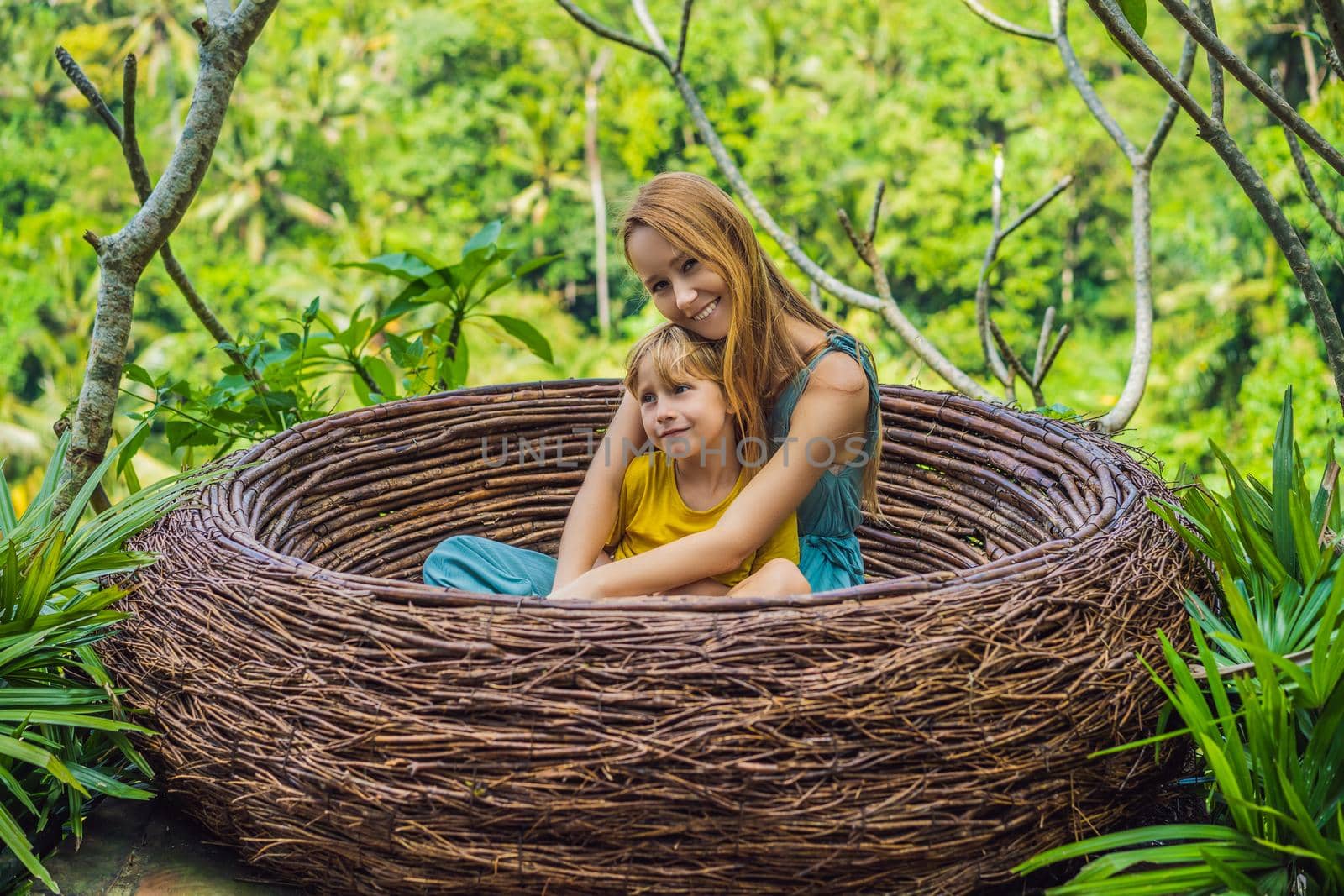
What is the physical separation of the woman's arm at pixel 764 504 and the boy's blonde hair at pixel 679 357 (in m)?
0.16

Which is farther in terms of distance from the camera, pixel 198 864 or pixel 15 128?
pixel 15 128

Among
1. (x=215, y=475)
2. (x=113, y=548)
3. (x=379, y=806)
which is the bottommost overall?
(x=379, y=806)

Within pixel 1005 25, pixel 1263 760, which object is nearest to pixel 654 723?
pixel 1263 760

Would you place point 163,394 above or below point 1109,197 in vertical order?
below

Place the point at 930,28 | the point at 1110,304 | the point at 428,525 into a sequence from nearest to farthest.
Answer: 1. the point at 428,525
2. the point at 1110,304
3. the point at 930,28

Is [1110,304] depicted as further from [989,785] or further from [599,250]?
[989,785]

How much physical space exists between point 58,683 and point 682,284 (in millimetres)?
1076

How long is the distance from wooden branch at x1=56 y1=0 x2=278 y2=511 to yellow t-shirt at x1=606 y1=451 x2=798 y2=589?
91 centimetres

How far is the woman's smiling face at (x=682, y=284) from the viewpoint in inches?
71.5

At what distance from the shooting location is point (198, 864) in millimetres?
1447

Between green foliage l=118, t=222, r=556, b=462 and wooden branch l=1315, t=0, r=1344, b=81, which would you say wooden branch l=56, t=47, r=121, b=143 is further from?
wooden branch l=1315, t=0, r=1344, b=81

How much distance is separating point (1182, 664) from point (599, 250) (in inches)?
864

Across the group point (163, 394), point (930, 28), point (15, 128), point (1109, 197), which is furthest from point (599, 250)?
point (163, 394)

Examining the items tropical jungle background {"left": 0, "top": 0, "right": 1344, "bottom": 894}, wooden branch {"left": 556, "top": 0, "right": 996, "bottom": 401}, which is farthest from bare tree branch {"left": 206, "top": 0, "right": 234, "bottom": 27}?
tropical jungle background {"left": 0, "top": 0, "right": 1344, "bottom": 894}
